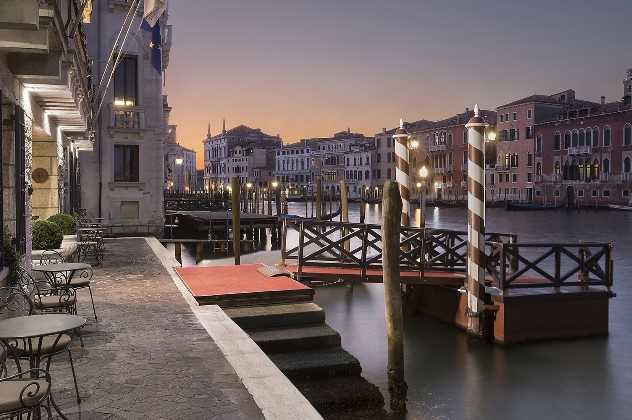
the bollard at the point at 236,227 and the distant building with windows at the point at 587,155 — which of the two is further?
the distant building with windows at the point at 587,155

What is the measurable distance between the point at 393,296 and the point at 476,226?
3388 millimetres

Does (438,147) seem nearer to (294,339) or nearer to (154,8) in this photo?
(154,8)

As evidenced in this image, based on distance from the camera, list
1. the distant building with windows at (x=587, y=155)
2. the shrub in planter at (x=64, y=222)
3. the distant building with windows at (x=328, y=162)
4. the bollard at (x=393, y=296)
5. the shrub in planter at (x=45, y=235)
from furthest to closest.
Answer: the distant building with windows at (x=328, y=162)
the distant building with windows at (x=587, y=155)
the shrub in planter at (x=64, y=222)
the shrub in planter at (x=45, y=235)
the bollard at (x=393, y=296)

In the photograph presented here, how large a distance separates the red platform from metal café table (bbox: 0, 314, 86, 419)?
3454 mm

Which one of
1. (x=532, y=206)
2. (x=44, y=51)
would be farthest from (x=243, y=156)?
(x=44, y=51)

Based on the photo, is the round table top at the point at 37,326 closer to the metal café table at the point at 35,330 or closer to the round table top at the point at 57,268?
the metal café table at the point at 35,330

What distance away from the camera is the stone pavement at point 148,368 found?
12.9 feet

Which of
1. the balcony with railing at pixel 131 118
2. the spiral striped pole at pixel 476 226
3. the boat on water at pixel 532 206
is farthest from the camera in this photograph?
the boat on water at pixel 532 206

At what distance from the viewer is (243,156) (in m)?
103

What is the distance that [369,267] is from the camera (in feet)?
40.0

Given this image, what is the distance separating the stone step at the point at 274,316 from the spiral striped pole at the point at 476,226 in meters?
3.69

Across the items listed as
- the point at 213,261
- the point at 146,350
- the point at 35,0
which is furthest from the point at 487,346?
the point at 213,261

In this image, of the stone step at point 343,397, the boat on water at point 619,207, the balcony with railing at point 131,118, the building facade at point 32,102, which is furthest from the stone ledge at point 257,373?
the boat on water at point 619,207

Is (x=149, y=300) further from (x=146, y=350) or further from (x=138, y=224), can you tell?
(x=138, y=224)
